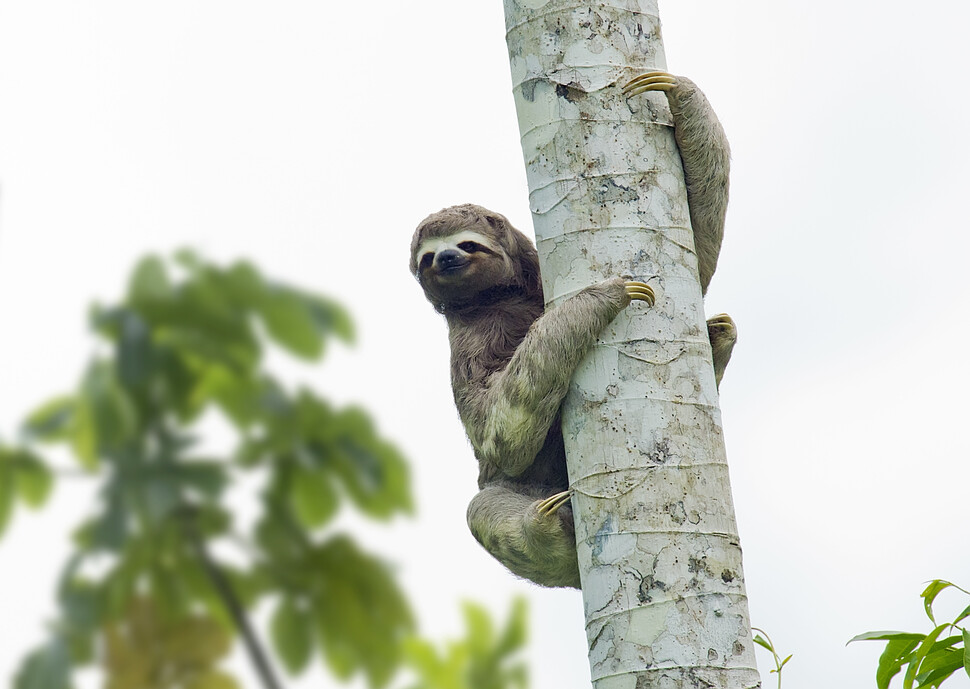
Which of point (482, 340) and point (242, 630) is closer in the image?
point (242, 630)

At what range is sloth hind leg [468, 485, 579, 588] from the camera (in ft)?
14.2

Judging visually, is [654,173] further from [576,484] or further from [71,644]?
[71,644]

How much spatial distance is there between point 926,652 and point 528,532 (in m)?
1.66

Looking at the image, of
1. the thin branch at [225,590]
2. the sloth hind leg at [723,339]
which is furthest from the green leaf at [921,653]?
the thin branch at [225,590]

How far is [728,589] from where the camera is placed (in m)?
3.18

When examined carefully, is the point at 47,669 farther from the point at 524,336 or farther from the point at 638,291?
the point at 524,336

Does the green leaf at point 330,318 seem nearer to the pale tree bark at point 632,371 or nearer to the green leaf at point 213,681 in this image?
the green leaf at point 213,681

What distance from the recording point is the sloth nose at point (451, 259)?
5559mm

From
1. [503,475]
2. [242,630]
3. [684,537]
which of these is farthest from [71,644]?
[503,475]

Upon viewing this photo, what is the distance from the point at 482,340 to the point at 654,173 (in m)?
1.90

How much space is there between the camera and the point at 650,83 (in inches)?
153

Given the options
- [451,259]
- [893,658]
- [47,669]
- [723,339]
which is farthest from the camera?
[451,259]

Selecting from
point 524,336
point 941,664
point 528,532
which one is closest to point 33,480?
point 941,664

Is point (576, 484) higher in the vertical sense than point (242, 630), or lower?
higher
